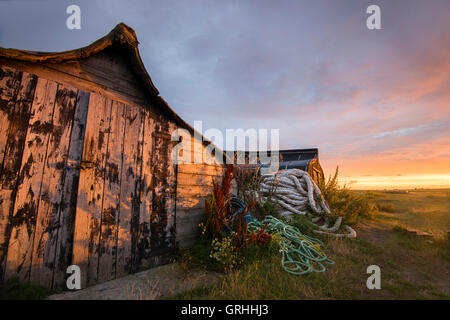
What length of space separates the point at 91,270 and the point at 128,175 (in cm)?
139

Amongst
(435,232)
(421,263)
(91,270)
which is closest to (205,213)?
(91,270)

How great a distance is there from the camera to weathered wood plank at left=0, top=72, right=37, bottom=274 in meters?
2.18

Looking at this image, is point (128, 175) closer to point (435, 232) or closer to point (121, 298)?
point (121, 298)

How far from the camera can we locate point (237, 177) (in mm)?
6527

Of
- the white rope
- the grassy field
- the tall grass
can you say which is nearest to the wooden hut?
the grassy field

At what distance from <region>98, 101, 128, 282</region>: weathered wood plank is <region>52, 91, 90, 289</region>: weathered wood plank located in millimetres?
358

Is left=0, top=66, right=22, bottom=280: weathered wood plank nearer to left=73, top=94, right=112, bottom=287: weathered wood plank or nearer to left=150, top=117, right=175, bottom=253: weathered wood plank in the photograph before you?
left=73, top=94, right=112, bottom=287: weathered wood plank

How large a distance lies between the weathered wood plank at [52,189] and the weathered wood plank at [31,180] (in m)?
0.05

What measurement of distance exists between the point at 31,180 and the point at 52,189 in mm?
231

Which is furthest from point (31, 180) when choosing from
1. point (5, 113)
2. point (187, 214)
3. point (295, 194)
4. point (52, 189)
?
point (295, 194)

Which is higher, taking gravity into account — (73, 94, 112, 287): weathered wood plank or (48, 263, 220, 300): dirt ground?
(73, 94, 112, 287): weathered wood plank

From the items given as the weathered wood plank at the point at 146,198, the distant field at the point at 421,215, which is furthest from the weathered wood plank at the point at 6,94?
the distant field at the point at 421,215

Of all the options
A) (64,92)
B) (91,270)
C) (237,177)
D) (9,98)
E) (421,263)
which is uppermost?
(64,92)

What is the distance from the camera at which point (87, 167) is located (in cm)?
274
